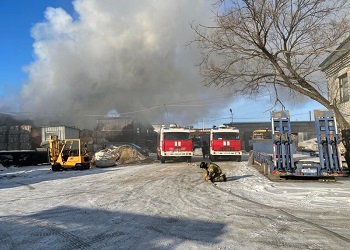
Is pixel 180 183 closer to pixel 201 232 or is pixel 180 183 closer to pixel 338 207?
pixel 338 207

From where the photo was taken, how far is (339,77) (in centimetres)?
1961

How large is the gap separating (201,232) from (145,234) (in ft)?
2.75

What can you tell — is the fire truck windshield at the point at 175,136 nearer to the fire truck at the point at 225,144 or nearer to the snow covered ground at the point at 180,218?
the fire truck at the point at 225,144

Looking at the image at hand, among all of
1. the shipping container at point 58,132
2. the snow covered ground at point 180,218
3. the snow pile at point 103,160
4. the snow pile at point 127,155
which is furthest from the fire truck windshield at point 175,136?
the shipping container at point 58,132

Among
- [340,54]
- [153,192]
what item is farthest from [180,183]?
[340,54]

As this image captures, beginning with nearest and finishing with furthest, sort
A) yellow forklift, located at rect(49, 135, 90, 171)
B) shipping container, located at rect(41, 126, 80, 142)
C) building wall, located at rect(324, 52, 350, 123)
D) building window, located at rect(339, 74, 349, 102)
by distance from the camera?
building wall, located at rect(324, 52, 350, 123), building window, located at rect(339, 74, 349, 102), yellow forklift, located at rect(49, 135, 90, 171), shipping container, located at rect(41, 126, 80, 142)

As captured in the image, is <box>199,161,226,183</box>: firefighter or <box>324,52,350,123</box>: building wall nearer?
<box>199,161,226,183</box>: firefighter

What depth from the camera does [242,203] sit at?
7.74 metres

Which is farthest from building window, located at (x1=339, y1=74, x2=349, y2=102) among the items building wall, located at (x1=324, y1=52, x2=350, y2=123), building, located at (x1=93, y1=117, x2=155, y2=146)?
building, located at (x1=93, y1=117, x2=155, y2=146)

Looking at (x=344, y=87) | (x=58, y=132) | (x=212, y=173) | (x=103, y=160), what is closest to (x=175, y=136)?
(x=103, y=160)

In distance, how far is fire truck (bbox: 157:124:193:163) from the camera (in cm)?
2361

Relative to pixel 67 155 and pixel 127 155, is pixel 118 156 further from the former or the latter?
pixel 67 155

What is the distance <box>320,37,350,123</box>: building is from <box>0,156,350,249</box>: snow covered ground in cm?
1048

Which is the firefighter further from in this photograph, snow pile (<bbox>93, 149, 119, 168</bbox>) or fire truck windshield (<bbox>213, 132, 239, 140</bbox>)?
snow pile (<bbox>93, 149, 119, 168</bbox>)
